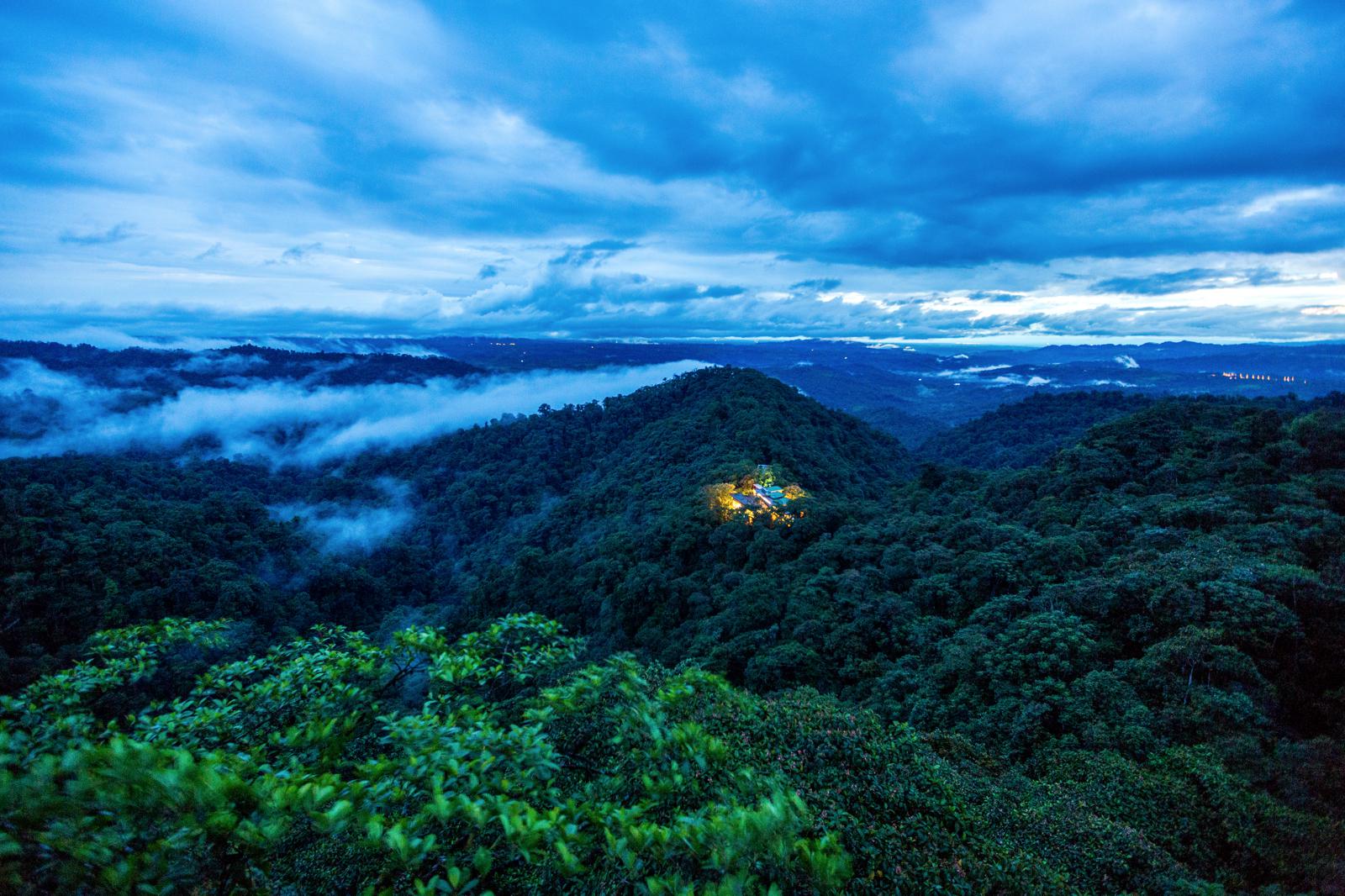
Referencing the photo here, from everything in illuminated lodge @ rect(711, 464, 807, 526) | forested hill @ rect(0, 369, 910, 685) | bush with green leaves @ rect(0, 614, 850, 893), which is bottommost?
forested hill @ rect(0, 369, 910, 685)

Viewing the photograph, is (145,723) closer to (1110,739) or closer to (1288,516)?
(1110,739)

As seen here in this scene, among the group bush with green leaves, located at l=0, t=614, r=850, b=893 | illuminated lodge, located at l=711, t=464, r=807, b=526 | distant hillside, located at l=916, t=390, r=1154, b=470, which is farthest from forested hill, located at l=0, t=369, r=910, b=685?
bush with green leaves, located at l=0, t=614, r=850, b=893

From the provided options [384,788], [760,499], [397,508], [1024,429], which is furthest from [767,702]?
[1024,429]

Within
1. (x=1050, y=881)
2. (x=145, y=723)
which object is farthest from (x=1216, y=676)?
(x=145, y=723)

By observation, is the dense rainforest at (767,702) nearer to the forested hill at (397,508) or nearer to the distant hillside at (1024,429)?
the forested hill at (397,508)

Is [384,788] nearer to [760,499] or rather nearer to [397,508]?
[760,499]

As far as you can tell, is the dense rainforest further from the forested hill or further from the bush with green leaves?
the forested hill
